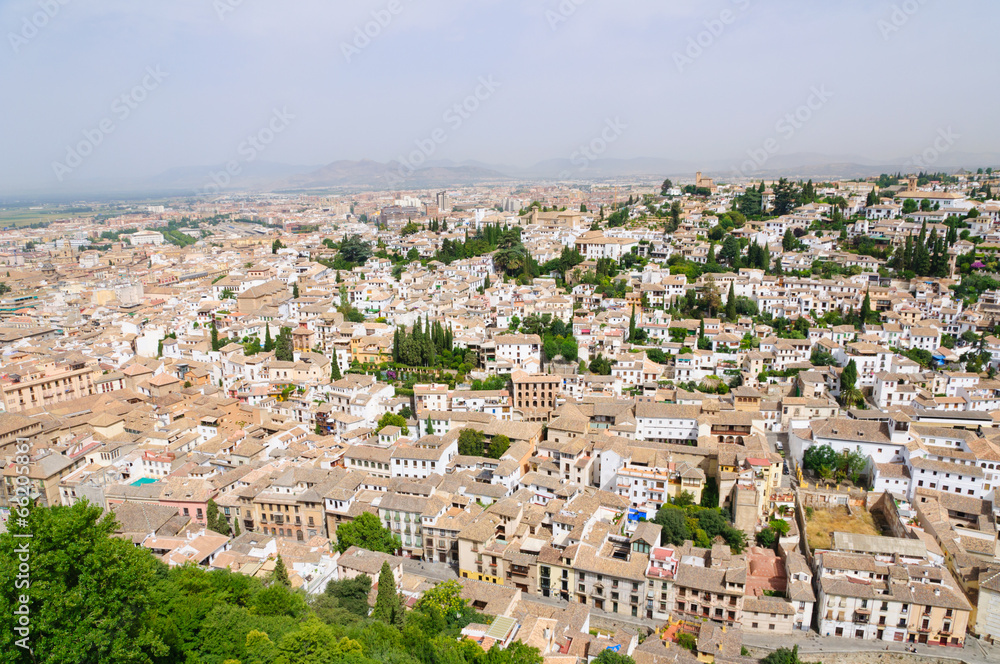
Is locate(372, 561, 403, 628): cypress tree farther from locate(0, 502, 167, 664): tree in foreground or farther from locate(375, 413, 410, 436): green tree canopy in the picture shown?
locate(375, 413, 410, 436): green tree canopy

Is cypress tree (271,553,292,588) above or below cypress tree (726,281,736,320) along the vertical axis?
below

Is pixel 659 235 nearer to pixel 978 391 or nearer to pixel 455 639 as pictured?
pixel 978 391

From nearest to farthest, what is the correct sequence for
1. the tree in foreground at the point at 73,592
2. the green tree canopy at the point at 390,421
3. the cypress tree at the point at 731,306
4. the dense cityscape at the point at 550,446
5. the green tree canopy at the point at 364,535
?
the tree in foreground at the point at 73,592 < the dense cityscape at the point at 550,446 < the green tree canopy at the point at 364,535 < the green tree canopy at the point at 390,421 < the cypress tree at the point at 731,306

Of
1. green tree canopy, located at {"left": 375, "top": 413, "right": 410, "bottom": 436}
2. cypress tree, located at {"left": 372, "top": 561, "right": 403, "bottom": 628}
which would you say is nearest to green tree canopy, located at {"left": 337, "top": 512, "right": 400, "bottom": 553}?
cypress tree, located at {"left": 372, "top": 561, "right": 403, "bottom": 628}

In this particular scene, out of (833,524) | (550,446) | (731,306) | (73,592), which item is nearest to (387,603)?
(73,592)

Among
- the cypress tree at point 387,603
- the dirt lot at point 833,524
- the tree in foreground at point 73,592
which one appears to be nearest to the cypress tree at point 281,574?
the cypress tree at point 387,603

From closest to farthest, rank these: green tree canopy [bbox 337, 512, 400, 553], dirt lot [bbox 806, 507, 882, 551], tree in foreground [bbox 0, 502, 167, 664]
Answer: tree in foreground [bbox 0, 502, 167, 664]
green tree canopy [bbox 337, 512, 400, 553]
dirt lot [bbox 806, 507, 882, 551]

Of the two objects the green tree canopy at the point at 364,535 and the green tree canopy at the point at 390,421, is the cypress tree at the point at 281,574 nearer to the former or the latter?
the green tree canopy at the point at 364,535

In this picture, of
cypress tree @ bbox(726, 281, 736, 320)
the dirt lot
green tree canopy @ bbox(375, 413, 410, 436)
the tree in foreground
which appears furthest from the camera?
cypress tree @ bbox(726, 281, 736, 320)
